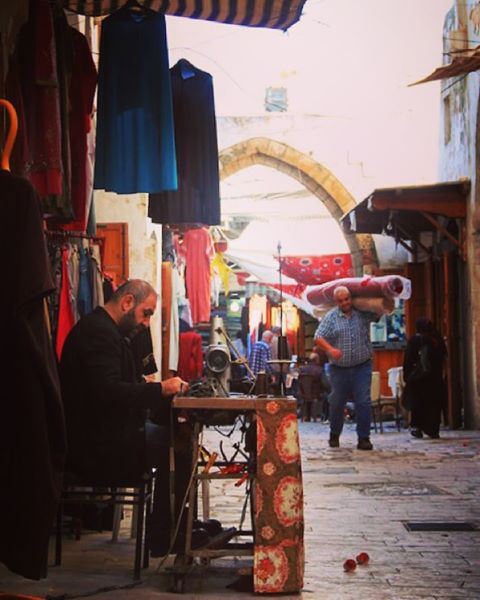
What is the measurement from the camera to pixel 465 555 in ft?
15.3

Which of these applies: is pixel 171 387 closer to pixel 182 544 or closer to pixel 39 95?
pixel 182 544

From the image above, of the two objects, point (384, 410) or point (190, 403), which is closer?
point (190, 403)

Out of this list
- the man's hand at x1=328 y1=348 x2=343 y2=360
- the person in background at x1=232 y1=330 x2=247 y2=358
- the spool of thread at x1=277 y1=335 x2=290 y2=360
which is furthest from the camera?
the person in background at x1=232 y1=330 x2=247 y2=358

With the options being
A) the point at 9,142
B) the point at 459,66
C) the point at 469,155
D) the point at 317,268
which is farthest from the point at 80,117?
the point at 317,268

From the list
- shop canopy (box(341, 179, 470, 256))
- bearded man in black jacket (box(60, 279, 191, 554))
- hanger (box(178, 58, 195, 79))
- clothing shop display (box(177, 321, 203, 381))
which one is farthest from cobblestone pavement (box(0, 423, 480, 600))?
clothing shop display (box(177, 321, 203, 381))

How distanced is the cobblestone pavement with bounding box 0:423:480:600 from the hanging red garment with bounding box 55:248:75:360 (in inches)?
45.1

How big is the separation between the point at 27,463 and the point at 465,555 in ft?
9.45

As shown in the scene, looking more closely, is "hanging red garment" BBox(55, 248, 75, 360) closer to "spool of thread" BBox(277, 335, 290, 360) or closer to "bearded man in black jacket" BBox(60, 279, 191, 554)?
"bearded man in black jacket" BBox(60, 279, 191, 554)

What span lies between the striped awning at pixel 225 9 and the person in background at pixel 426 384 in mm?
6722

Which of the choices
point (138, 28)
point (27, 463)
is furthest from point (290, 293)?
point (27, 463)

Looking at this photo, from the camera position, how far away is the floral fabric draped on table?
3.99m

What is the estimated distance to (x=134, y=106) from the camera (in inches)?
234

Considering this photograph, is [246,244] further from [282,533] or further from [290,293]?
[282,533]

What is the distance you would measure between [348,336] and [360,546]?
522 cm
